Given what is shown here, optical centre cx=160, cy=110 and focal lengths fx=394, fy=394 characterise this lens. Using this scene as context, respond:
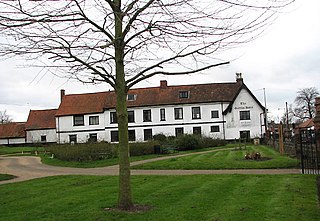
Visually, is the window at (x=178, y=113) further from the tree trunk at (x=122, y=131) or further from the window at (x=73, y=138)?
the tree trunk at (x=122, y=131)

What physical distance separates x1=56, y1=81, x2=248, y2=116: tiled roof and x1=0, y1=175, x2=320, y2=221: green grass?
35957mm

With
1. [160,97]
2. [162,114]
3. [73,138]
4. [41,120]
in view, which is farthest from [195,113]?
[41,120]

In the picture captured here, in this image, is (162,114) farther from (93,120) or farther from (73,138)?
(73,138)

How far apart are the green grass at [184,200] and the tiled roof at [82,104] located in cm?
3958

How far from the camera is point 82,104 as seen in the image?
179 feet

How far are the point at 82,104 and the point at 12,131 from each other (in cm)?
1839

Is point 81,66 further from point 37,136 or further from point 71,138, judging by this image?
point 37,136

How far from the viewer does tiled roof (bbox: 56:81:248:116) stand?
49.2 metres

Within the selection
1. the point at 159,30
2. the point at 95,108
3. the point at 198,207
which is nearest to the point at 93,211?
the point at 198,207

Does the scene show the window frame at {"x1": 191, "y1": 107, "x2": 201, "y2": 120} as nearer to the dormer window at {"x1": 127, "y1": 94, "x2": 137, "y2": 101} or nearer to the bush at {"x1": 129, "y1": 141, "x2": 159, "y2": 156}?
the dormer window at {"x1": 127, "y1": 94, "x2": 137, "y2": 101}

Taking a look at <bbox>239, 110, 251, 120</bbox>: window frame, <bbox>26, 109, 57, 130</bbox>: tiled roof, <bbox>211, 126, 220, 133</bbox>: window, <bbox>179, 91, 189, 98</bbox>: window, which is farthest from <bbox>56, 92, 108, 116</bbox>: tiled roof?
<bbox>239, 110, 251, 120</bbox>: window frame

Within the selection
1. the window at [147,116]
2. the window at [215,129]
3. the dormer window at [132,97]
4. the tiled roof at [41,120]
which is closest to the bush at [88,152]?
the window at [147,116]

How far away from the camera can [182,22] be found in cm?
721

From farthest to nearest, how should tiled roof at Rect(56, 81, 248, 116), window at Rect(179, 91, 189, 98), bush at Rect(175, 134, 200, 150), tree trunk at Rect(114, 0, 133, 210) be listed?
1. window at Rect(179, 91, 189, 98)
2. tiled roof at Rect(56, 81, 248, 116)
3. bush at Rect(175, 134, 200, 150)
4. tree trunk at Rect(114, 0, 133, 210)
